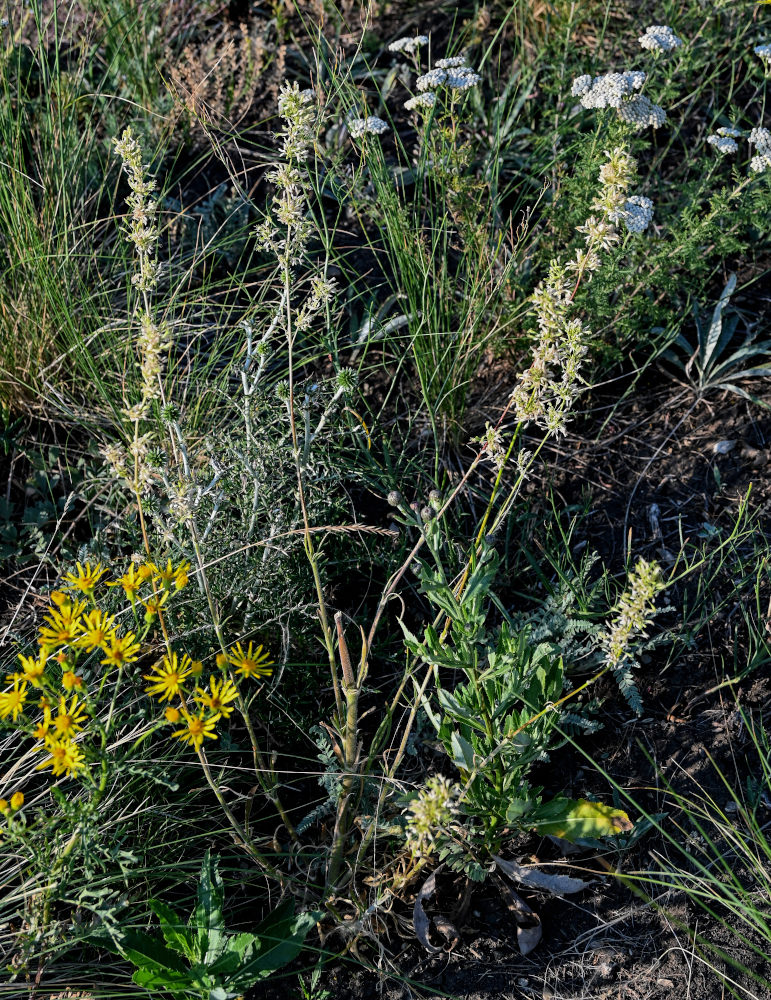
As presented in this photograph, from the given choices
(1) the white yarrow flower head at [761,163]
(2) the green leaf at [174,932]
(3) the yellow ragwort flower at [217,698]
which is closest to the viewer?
(3) the yellow ragwort flower at [217,698]

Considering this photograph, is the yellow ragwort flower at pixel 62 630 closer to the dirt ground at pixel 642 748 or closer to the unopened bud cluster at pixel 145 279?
the unopened bud cluster at pixel 145 279

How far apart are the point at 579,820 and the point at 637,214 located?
1.56 metres

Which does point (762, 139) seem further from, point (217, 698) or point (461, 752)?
point (217, 698)

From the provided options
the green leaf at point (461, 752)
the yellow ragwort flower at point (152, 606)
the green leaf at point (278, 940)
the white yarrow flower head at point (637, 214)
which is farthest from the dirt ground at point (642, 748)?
the yellow ragwort flower at point (152, 606)

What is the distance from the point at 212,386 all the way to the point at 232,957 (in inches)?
55.2

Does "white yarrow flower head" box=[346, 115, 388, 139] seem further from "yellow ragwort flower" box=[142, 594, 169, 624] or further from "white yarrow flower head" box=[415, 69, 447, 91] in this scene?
"yellow ragwort flower" box=[142, 594, 169, 624]

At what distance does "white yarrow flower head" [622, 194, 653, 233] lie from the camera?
2.33 m

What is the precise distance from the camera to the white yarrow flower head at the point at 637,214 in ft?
7.64

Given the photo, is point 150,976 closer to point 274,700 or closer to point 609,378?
point 274,700

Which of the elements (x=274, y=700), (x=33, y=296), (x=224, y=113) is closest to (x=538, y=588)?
(x=274, y=700)

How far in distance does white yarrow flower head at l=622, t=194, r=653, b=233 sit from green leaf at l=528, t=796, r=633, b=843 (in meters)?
1.42

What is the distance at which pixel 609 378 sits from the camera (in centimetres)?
284

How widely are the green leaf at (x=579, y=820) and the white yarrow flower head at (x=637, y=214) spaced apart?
4.65 feet

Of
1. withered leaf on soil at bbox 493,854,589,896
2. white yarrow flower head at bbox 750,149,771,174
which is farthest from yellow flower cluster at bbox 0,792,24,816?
white yarrow flower head at bbox 750,149,771,174
